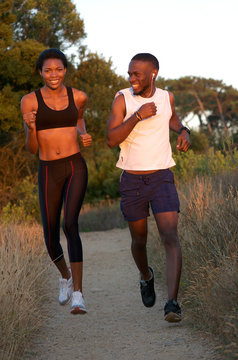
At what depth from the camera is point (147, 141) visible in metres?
5.11

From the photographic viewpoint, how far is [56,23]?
2025 centimetres

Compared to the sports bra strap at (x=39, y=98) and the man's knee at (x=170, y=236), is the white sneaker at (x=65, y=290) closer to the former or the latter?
Result: the man's knee at (x=170, y=236)

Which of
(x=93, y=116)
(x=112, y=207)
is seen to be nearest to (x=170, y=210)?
(x=112, y=207)

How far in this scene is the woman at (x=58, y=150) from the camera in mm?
5348

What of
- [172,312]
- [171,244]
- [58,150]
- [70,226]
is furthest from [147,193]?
[172,312]

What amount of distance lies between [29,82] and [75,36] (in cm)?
605

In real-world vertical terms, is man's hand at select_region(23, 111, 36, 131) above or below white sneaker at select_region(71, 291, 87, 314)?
above

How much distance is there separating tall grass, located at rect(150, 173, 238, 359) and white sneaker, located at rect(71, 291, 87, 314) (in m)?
0.83

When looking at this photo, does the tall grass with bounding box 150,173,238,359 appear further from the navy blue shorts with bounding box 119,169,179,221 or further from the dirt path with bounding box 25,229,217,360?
the navy blue shorts with bounding box 119,169,179,221

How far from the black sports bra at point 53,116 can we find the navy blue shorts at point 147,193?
0.70 metres

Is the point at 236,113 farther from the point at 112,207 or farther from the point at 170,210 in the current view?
the point at 170,210

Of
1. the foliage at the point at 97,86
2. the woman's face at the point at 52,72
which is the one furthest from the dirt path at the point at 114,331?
the foliage at the point at 97,86

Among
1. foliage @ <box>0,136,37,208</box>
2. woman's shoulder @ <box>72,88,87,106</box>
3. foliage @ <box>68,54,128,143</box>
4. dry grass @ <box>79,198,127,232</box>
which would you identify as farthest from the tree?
woman's shoulder @ <box>72,88,87,106</box>

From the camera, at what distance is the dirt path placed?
15.1 ft
